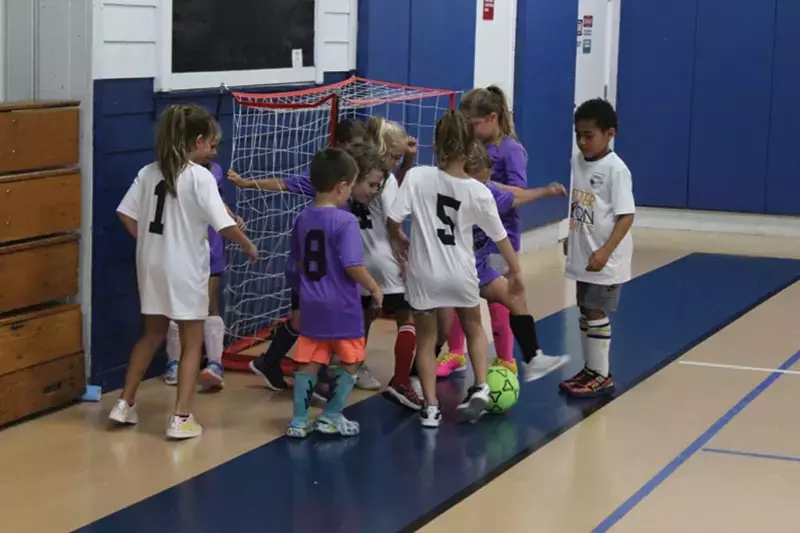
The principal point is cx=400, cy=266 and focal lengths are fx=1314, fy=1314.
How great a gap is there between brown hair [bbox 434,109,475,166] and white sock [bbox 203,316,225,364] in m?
1.46

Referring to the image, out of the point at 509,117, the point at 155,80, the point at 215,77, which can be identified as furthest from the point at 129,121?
the point at 509,117

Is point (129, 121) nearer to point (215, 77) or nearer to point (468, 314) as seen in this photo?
point (215, 77)

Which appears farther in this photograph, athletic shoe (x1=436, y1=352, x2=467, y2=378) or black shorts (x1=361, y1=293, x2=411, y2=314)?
athletic shoe (x1=436, y1=352, x2=467, y2=378)

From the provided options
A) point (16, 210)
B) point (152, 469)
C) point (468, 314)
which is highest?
point (16, 210)

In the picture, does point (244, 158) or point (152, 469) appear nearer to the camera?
point (152, 469)

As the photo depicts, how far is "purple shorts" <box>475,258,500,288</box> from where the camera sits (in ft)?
19.4

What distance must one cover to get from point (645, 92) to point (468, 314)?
7.07 m

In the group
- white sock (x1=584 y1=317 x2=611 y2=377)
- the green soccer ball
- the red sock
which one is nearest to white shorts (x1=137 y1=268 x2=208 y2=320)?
the red sock

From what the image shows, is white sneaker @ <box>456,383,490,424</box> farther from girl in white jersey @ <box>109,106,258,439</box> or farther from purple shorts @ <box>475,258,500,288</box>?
girl in white jersey @ <box>109,106,258,439</box>

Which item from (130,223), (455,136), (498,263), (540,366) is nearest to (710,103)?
(540,366)

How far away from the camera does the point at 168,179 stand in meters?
5.30

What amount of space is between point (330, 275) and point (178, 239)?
639mm

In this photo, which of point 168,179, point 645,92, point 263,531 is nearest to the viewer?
point 263,531

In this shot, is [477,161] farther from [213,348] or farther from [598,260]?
[213,348]
